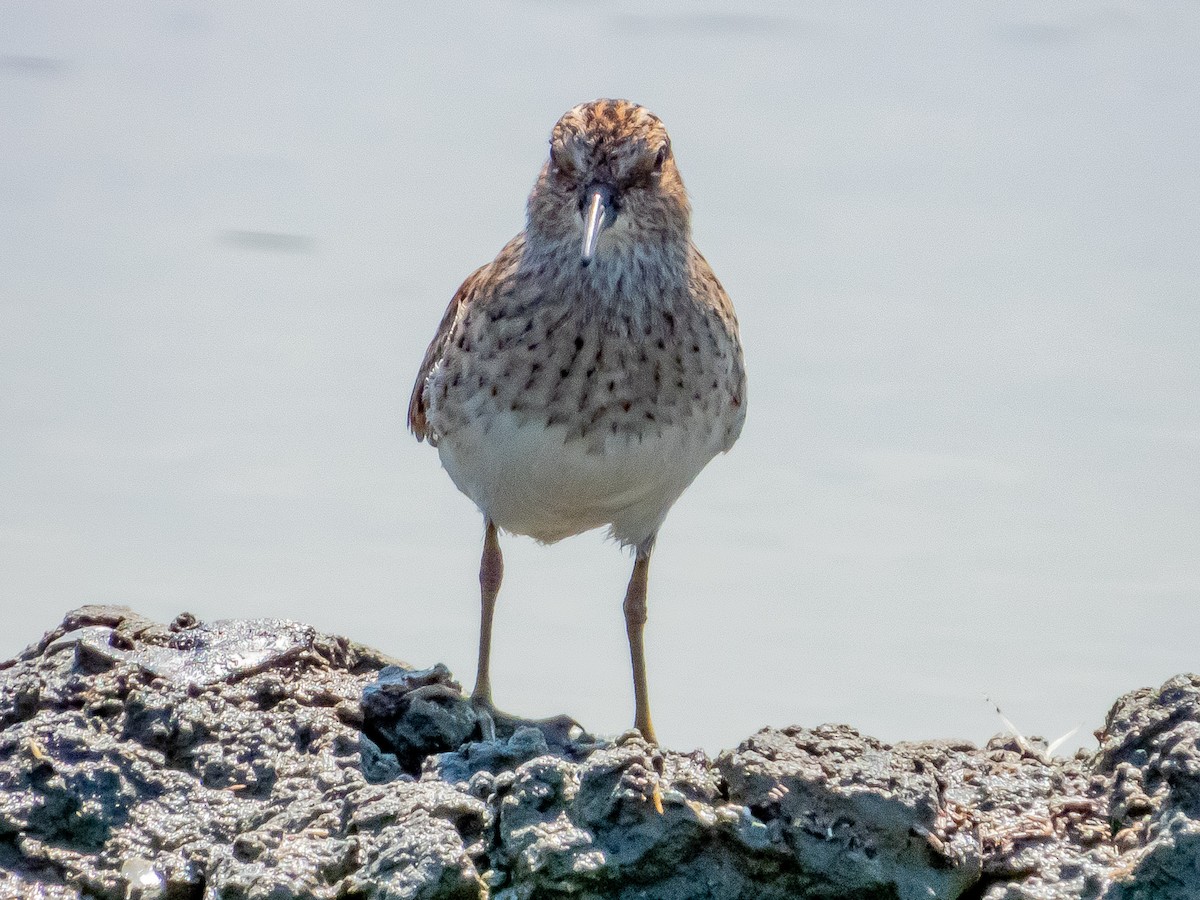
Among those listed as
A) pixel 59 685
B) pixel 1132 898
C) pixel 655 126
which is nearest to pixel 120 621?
pixel 59 685

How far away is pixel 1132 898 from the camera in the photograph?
4789mm

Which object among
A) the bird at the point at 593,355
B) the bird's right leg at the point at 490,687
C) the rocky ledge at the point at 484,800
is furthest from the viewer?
the bird at the point at 593,355

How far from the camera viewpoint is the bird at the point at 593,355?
6.35m

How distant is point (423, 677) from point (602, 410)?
45.4 inches

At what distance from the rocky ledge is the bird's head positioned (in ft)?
5.76

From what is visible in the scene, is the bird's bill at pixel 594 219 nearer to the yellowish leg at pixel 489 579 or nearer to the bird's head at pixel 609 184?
the bird's head at pixel 609 184

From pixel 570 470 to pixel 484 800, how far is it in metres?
1.69

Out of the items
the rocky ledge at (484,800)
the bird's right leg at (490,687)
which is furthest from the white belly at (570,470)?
the rocky ledge at (484,800)

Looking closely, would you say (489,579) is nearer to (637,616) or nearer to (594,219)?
(637,616)

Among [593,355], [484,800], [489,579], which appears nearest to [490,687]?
[489,579]

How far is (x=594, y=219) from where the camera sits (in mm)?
6203

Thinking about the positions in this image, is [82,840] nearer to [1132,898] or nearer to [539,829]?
[539,829]

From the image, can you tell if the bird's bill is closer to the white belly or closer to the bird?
the bird

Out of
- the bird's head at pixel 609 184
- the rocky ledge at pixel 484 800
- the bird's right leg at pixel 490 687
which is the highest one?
the bird's head at pixel 609 184
